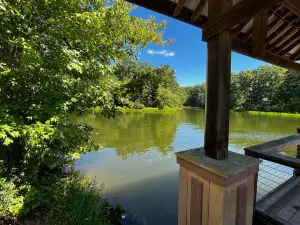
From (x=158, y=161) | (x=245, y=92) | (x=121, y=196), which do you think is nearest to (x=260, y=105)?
(x=245, y=92)

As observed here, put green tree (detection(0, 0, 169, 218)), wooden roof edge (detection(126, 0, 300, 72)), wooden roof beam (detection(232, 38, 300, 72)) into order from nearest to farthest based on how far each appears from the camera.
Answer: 1. wooden roof edge (detection(126, 0, 300, 72))
2. wooden roof beam (detection(232, 38, 300, 72))
3. green tree (detection(0, 0, 169, 218))

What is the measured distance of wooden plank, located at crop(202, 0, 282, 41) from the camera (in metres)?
1.05

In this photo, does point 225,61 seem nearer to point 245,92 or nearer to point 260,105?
point 260,105

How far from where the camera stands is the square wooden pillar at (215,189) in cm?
113

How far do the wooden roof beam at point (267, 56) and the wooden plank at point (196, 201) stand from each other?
141 cm

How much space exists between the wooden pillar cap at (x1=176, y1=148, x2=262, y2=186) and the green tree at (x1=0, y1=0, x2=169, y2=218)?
1339 mm

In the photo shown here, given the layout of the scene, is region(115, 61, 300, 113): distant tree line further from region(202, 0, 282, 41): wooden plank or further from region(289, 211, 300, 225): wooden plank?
region(202, 0, 282, 41): wooden plank

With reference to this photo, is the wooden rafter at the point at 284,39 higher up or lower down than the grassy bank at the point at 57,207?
higher up

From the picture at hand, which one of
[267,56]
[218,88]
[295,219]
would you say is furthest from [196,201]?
[267,56]

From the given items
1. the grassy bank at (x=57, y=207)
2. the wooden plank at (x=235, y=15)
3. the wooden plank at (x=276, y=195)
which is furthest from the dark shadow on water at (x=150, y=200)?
the wooden plank at (x=235, y=15)

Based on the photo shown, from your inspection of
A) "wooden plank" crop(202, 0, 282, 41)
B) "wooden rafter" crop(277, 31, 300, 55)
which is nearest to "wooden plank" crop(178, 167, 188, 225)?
"wooden plank" crop(202, 0, 282, 41)

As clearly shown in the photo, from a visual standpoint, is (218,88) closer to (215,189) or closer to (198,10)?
(215,189)

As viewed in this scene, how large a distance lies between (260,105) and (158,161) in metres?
29.6

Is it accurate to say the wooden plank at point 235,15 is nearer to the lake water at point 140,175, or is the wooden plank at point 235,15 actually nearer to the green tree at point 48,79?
the green tree at point 48,79
